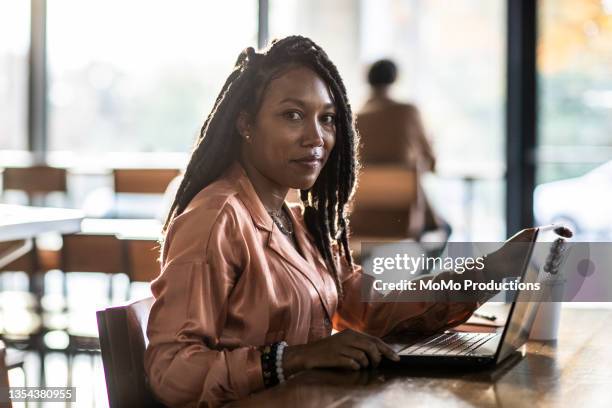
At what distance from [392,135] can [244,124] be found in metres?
3.47

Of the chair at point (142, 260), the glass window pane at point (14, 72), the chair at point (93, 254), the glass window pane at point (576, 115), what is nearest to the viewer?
the chair at point (142, 260)

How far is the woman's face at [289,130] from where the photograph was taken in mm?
1691

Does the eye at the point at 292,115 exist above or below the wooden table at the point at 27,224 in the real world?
above

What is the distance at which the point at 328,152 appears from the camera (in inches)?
69.6

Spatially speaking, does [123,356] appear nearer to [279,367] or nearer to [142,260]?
[279,367]

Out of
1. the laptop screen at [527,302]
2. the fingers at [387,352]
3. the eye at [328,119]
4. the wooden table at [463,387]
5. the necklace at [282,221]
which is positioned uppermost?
the eye at [328,119]

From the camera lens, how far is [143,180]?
5195 mm

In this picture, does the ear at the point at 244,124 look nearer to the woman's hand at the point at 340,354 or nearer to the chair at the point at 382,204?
the woman's hand at the point at 340,354

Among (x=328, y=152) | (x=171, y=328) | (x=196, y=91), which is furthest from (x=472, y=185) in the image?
(x=171, y=328)

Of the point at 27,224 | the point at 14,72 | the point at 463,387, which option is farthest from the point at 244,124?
the point at 14,72

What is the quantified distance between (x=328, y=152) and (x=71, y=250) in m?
2.47

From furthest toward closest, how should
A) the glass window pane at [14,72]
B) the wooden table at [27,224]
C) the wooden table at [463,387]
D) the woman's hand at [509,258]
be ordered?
the glass window pane at [14,72] < the wooden table at [27,224] < the woman's hand at [509,258] < the wooden table at [463,387]

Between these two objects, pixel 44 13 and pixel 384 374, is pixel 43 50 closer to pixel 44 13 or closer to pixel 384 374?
pixel 44 13

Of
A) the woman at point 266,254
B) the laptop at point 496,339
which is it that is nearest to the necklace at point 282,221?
the woman at point 266,254
